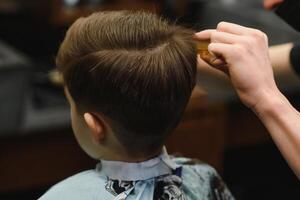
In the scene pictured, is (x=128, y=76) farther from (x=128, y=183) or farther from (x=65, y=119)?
(x=65, y=119)

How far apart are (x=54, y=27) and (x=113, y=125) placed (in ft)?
5.34

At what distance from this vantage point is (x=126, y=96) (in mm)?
1036

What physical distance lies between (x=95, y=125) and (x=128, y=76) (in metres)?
0.12

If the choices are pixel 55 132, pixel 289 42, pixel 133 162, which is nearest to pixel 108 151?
pixel 133 162

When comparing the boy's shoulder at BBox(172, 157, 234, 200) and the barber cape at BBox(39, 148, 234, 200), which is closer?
the barber cape at BBox(39, 148, 234, 200)

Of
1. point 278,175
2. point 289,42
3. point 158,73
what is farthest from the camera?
point 278,175

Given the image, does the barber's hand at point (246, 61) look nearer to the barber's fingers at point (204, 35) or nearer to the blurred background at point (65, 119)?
the barber's fingers at point (204, 35)

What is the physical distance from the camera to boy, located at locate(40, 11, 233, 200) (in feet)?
3.37

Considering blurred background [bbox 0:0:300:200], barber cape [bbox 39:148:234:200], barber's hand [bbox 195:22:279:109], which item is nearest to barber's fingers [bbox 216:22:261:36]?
barber's hand [bbox 195:22:279:109]

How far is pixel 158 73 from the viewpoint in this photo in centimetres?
102

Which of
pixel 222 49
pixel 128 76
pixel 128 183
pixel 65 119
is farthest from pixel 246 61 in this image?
pixel 65 119

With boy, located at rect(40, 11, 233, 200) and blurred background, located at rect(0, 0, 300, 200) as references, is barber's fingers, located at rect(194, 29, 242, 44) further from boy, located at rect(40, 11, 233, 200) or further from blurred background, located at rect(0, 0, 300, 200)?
blurred background, located at rect(0, 0, 300, 200)

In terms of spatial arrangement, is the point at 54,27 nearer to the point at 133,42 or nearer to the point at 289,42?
the point at 289,42

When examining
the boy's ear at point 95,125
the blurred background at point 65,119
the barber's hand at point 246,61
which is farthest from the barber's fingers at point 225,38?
the blurred background at point 65,119
